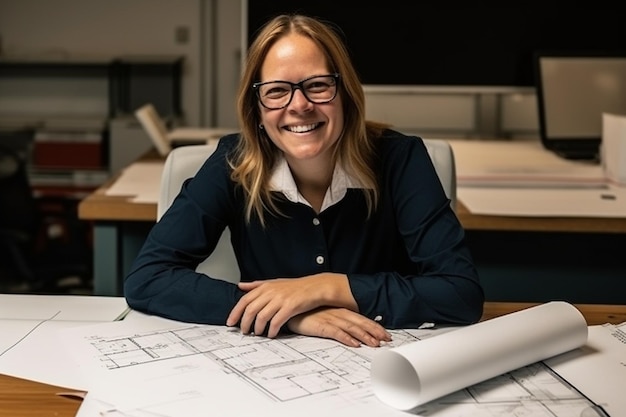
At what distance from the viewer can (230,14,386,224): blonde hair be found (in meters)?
1.50

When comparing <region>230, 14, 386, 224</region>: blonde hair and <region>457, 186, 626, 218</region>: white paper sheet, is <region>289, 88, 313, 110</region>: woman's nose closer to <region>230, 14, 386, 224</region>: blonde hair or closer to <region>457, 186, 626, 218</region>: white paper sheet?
<region>230, 14, 386, 224</region>: blonde hair

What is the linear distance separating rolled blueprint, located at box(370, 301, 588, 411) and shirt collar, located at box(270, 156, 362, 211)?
0.49 m

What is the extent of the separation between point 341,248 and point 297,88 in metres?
0.31

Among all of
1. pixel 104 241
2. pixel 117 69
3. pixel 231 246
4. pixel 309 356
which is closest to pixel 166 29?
pixel 117 69

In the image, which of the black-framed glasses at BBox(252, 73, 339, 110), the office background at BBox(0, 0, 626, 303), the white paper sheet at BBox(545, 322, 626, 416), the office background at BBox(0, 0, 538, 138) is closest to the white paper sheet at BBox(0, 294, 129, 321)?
the black-framed glasses at BBox(252, 73, 339, 110)

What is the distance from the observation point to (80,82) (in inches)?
193

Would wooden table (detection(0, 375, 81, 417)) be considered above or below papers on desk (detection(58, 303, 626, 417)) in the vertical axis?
below

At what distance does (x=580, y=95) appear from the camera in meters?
2.84

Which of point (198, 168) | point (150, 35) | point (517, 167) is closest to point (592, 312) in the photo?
point (198, 168)

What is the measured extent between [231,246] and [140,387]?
0.68m

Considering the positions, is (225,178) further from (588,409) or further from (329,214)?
(588,409)

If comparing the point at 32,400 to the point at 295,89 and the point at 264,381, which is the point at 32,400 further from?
the point at 295,89

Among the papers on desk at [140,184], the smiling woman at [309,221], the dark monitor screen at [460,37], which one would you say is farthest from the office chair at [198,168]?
the dark monitor screen at [460,37]

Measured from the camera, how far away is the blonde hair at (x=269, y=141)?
1499mm
